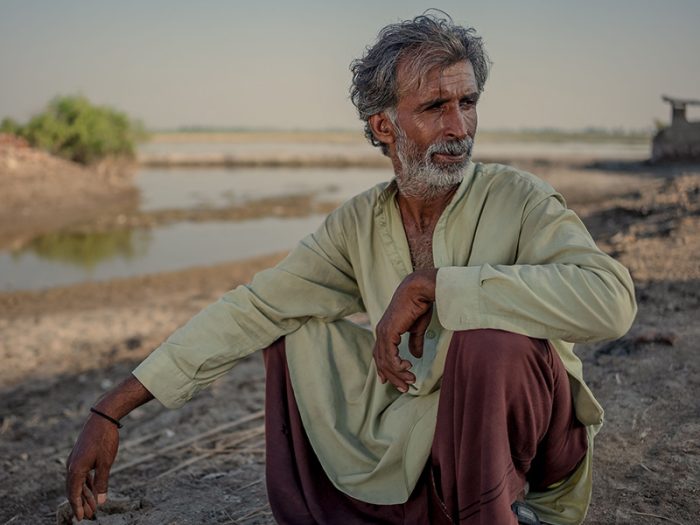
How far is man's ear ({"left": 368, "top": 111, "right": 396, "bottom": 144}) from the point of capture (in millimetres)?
2069

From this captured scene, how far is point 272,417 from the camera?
203cm

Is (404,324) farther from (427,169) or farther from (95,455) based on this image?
(95,455)

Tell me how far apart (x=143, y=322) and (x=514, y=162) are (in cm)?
2208

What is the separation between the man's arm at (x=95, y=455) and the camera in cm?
193

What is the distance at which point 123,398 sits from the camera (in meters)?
1.99

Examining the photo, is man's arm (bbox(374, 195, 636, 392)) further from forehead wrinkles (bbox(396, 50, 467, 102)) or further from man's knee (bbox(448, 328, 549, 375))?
forehead wrinkles (bbox(396, 50, 467, 102))

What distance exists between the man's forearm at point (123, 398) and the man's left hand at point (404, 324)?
2.22ft

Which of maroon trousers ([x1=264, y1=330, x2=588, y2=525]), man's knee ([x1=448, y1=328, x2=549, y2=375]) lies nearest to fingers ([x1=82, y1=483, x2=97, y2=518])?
maroon trousers ([x1=264, y1=330, x2=588, y2=525])

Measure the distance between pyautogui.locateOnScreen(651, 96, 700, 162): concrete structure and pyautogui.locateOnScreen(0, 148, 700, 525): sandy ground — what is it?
8.38 metres

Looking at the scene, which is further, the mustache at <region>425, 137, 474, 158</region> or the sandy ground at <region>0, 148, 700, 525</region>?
the sandy ground at <region>0, 148, 700, 525</region>

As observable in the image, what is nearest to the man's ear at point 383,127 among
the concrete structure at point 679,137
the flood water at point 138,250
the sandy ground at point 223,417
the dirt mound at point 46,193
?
the sandy ground at point 223,417

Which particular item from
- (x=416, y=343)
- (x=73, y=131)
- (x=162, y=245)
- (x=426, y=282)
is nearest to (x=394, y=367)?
(x=416, y=343)

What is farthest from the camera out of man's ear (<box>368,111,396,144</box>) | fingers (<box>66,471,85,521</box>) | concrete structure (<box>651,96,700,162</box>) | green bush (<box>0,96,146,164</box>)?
green bush (<box>0,96,146,164</box>)

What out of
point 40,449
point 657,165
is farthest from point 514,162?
point 40,449
